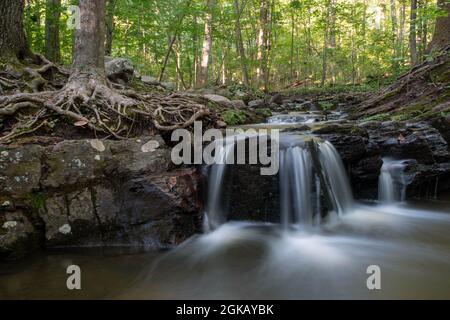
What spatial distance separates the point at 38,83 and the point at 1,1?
178cm

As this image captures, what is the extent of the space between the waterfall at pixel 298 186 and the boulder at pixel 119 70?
373cm

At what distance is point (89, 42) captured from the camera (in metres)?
5.69

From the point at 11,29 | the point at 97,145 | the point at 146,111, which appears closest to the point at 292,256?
the point at 97,145

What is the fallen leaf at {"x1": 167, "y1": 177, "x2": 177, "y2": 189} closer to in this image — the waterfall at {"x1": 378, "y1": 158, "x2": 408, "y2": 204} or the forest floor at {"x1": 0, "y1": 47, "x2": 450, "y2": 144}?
the forest floor at {"x1": 0, "y1": 47, "x2": 450, "y2": 144}

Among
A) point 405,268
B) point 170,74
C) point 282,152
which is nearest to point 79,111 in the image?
point 282,152

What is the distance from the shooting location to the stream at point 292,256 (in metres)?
3.42

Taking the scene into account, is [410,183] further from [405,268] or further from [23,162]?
[23,162]

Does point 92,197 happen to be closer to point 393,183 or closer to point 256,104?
point 393,183

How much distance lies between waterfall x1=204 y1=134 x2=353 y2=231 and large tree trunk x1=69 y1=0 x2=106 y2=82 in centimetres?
240

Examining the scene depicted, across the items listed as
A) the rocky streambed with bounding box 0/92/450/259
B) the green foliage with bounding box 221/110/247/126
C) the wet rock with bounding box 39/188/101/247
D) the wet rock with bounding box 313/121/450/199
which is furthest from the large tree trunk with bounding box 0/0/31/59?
the wet rock with bounding box 313/121/450/199

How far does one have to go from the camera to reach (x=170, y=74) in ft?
96.1

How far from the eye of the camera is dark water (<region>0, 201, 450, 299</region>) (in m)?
3.38

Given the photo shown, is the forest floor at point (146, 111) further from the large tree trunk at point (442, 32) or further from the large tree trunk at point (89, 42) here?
the large tree trunk at point (442, 32)

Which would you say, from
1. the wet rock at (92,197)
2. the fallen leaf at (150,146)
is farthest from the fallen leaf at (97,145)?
the fallen leaf at (150,146)
